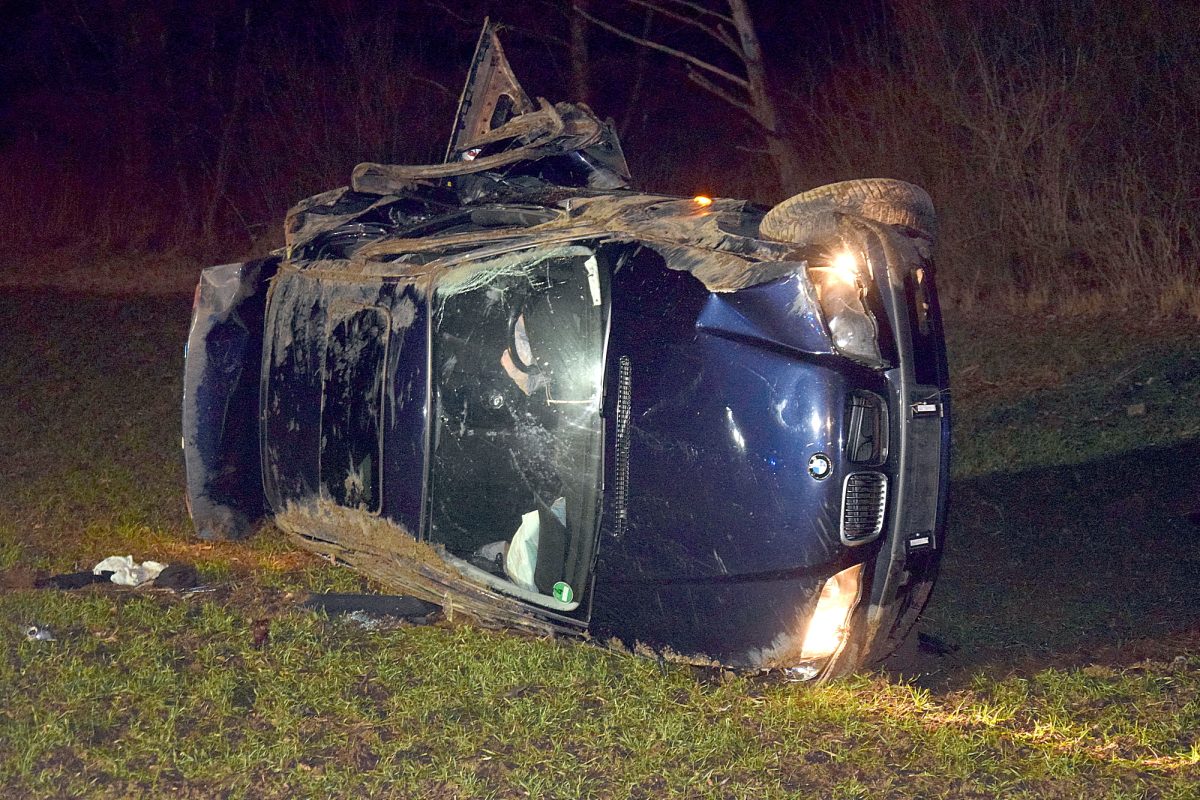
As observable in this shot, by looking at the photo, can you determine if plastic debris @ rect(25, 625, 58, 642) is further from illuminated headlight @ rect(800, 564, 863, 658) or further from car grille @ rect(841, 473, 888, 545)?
car grille @ rect(841, 473, 888, 545)

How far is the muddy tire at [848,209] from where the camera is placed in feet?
12.3

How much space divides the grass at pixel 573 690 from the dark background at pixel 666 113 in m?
4.13

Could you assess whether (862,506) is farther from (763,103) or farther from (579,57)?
(579,57)

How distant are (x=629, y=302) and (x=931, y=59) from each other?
25.5 feet

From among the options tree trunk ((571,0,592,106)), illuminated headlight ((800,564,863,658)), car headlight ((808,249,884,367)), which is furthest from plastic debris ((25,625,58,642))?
tree trunk ((571,0,592,106))

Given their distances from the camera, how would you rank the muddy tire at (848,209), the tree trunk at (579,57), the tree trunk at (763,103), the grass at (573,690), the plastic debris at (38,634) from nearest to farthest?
the grass at (573,690) → the muddy tire at (848,209) → the plastic debris at (38,634) → the tree trunk at (763,103) → the tree trunk at (579,57)

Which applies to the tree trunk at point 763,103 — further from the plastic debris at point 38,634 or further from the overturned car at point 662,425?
the plastic debris at point 38,634

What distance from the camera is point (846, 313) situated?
3.44 meters

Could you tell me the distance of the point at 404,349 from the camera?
4.05m

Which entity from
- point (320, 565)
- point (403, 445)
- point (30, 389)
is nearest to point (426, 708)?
point (403, 445)

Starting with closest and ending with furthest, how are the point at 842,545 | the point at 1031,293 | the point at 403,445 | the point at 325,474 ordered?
the point at 842,545 → the point at 403,445 → the point at 325,474 → the point at 1031,293

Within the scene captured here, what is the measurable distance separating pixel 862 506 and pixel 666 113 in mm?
17493

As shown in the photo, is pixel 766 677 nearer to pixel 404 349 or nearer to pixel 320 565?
pixel 404 349

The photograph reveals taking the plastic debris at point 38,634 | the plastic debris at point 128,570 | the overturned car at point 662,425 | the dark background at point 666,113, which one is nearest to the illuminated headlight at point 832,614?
the overturned car at point 662,425
